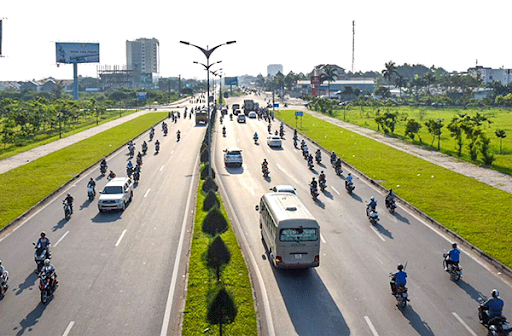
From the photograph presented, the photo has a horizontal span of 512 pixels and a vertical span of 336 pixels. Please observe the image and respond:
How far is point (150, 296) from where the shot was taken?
1711 cm

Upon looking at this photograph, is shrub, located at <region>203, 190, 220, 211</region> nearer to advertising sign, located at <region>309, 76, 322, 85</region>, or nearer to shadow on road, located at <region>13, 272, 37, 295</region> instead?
shadow on road, located at <region>13, 272, 37, 295</region>

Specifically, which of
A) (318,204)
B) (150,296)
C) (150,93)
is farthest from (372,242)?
(150,93)

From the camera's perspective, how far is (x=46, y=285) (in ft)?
54.9

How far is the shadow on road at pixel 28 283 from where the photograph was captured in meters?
17.8

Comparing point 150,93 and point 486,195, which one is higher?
point 150,93

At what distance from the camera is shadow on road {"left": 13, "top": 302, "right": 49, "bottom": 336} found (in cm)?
1489

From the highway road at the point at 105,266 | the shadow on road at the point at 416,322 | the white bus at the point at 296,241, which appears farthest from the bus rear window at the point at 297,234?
the highway road at the point at 105,266

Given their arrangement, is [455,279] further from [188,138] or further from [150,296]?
[188,138]

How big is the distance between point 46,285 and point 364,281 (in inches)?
447

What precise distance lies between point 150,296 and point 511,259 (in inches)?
584

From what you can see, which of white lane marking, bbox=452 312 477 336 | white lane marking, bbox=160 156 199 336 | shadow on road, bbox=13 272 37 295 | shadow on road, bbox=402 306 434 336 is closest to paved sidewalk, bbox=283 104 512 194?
white lane marking, bbox=452 312 477 336

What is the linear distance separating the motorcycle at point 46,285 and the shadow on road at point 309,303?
805cm

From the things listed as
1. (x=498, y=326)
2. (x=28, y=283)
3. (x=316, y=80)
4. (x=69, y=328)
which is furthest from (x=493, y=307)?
(x=316, y=80)

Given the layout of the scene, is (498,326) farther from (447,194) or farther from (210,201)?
(447,194)
